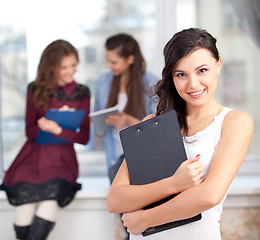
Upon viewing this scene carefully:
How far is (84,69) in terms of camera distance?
3.27 m

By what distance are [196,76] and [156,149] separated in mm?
272

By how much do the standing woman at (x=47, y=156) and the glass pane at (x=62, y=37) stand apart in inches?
20.8

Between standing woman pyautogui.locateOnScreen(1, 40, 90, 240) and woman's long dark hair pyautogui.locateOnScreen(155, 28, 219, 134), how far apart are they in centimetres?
120

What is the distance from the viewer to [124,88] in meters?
2.88

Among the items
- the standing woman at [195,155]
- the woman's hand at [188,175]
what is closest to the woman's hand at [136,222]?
the standing woman at [195,155]

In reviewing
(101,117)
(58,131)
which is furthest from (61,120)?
(101,117)

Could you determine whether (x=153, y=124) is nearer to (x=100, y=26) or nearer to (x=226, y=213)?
(x=226, y=213)

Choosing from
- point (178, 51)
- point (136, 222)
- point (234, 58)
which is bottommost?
point (136, 222)

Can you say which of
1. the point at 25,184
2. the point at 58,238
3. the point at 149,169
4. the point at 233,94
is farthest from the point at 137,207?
the point at 233,94

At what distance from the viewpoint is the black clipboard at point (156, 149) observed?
4.36ft

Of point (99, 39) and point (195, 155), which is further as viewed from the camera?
point (99, 39)

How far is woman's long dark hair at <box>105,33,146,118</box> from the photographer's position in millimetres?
2748

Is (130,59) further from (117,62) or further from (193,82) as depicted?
(193,82)

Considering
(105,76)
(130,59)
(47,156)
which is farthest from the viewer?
(105,76)
